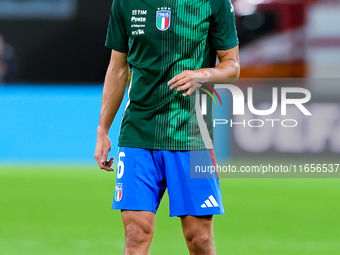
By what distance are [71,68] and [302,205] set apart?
7.15 m

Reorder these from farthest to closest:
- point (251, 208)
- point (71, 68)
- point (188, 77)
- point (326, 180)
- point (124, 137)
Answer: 1. point (71, 68)
2. point (326, 180)
3. point (251, 208)
4. point (124, 137)
5. point (188, 77)

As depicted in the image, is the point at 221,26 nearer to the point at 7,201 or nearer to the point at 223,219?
the point at 223,219

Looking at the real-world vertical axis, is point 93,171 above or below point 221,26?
below

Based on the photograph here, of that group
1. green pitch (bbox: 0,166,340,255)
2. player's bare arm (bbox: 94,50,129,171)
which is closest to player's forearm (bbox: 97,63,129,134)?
player's bare arm (bbox: 94,50,129,171)

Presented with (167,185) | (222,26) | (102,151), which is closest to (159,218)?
(102,151)

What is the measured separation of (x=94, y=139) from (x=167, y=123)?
24.4ft

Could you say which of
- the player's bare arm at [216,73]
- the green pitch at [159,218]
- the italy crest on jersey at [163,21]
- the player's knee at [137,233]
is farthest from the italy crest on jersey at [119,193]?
the green pitch at [159,218]

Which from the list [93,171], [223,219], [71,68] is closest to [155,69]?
[223,219]

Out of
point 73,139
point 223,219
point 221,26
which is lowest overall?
point 223,219

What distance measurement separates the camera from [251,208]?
300 inches

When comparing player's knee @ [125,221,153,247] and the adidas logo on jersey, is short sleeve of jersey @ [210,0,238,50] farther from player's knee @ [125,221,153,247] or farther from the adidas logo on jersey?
player's knee @ [125,221,153,247]

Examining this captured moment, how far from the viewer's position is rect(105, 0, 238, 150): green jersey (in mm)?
3443

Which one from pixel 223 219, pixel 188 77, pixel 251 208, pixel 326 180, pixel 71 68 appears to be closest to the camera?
pixel 188 77

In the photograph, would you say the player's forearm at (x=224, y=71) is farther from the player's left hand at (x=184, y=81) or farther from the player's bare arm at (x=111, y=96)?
the player's bare arm at (x=111, y=96)
